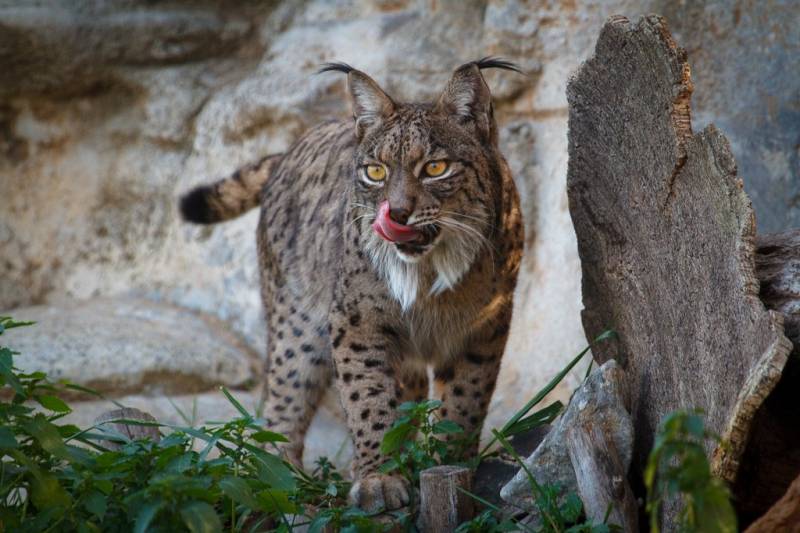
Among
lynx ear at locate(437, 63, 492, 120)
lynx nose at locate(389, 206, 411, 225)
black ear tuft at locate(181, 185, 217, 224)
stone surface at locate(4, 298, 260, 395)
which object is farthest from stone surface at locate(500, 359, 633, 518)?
stone surface at locate(4, 298, 260, 395)

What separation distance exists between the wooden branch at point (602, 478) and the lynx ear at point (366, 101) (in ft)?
6.33

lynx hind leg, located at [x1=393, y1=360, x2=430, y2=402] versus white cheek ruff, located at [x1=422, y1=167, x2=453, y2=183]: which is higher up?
white cheek ruff, located at [x1=422, y1=167, x2=453, y2=183]

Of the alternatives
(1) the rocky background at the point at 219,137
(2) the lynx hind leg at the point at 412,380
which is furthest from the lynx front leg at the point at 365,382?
(1) the rocky background at the point at 219,137

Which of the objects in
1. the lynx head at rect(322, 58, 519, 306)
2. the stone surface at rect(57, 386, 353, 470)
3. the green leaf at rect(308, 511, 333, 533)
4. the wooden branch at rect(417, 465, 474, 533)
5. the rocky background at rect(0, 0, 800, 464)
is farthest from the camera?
the stone surface at rect(57, 386, 353, 470)

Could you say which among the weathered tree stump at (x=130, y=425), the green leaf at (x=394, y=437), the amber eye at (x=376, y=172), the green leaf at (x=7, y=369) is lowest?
the green leaf at (x=394, y=437)

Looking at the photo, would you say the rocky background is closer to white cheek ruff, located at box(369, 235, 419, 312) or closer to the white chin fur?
the white chin fur

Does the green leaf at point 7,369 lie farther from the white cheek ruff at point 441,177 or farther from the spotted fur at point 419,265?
the white cheek ruff at point 441,177

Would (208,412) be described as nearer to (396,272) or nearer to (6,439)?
(396,272)

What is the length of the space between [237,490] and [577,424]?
1166 mm

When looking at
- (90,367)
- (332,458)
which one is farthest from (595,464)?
(90,367)

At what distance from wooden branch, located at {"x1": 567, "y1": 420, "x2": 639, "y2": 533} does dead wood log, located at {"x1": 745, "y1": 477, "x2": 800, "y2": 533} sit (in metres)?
0.59

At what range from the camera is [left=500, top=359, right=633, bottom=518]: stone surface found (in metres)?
3.86

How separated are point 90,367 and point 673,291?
5400 millimetres

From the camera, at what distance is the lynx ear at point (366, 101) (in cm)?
510
